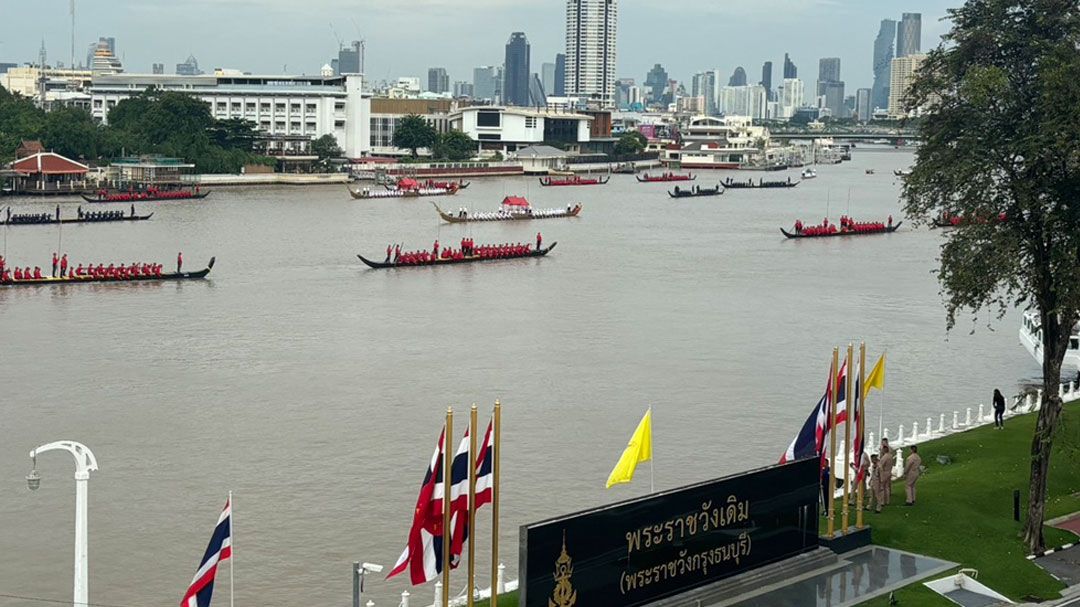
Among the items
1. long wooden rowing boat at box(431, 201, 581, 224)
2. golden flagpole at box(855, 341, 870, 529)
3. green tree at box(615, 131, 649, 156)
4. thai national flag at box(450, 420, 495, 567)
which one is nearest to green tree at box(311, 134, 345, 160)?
long wooden rowing boat at box(431, 201, 581, 224)

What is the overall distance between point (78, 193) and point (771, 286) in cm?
4192

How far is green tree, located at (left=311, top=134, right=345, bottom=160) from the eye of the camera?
95.0 meters

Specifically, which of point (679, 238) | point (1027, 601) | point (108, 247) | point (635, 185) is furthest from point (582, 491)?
point (635, 185)

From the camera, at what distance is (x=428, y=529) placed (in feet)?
40.6

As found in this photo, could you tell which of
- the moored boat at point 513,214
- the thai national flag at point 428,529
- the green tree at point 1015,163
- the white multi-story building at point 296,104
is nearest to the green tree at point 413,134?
the white multi-story building at point 296,104

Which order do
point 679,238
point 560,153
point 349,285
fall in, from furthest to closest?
point 560,153 < point 679,238 < point 349,285

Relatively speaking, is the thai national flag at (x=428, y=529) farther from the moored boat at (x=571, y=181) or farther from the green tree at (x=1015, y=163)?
the moored boat at (x=571, y=181)

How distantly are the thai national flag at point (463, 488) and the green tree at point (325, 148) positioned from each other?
8318 cm

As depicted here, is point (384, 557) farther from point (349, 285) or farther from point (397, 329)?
point (349, 285)

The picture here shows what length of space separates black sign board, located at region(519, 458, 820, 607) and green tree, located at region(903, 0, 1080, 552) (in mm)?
2892

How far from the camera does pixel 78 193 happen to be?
7288 centimetres

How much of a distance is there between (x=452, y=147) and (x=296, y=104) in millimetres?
11909

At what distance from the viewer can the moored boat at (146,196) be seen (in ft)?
226

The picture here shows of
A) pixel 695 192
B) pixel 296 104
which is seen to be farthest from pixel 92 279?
pixel 296 104
